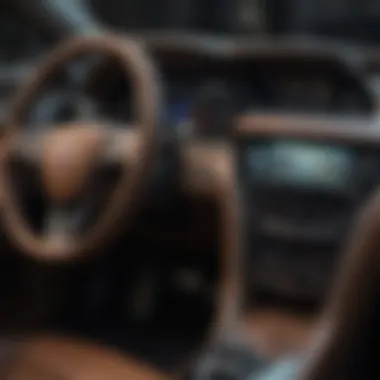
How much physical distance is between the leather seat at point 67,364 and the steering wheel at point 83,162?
0.57 ft

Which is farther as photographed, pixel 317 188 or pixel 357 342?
pixel 317 188

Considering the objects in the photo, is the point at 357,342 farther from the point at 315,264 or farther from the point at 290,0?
the point at 290,0

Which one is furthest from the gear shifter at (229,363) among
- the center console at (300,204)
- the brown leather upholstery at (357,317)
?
the brown leather upholstery at (357,317)

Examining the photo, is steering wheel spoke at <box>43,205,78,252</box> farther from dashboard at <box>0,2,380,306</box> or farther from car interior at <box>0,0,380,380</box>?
dashboard at <box>0,2,380,306</box>

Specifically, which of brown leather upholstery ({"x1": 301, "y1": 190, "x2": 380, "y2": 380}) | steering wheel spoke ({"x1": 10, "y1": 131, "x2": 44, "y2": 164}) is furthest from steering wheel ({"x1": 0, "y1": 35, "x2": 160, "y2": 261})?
brown leather upholstery ({"x1": 301, "y1": 190, "x2": 380, "y2": 380})

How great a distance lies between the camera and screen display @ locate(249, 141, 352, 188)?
4.09 ft

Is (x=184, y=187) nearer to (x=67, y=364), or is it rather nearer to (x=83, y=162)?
(x=83, y=162)

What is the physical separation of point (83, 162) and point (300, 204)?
31cm

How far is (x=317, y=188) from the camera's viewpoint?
4.17 ft

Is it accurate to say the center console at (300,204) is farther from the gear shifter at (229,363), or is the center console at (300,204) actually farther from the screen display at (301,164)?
the gear shifter at (229,363)

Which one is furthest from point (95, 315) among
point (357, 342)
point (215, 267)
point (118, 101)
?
point (357, 342)

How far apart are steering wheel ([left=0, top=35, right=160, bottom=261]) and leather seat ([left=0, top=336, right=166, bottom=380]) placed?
174mm

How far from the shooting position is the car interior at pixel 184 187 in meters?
1.28

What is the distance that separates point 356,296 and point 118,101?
1.22m
